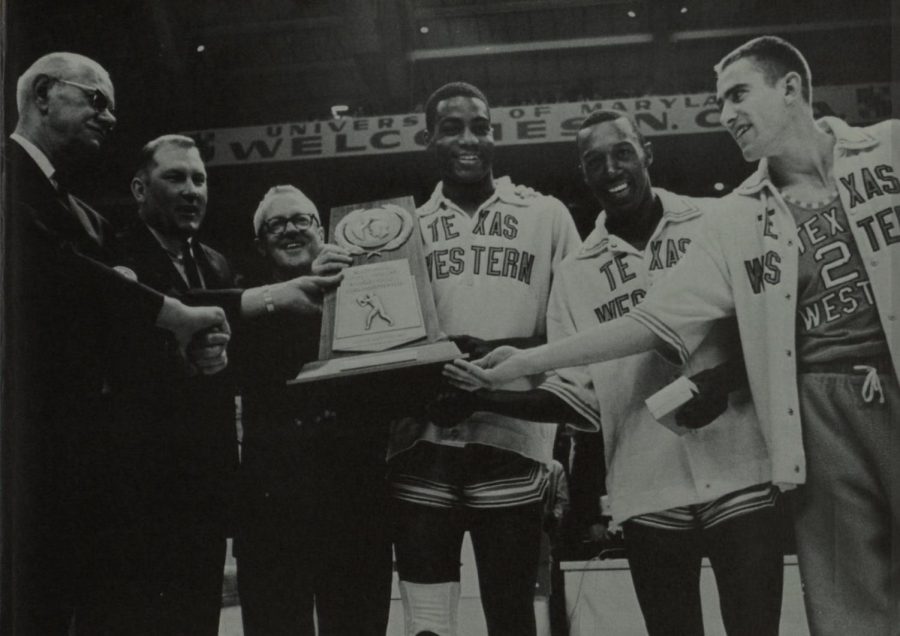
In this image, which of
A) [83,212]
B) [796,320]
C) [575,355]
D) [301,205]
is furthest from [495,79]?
[83,212]

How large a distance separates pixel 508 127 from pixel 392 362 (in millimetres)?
868

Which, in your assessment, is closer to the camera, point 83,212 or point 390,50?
point 83,212

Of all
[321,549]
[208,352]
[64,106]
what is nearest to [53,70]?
[64,106]

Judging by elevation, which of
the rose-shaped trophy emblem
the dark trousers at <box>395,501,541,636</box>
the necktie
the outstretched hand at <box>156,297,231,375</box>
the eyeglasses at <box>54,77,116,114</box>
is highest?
the eyeglasses at <box>54,77,116,114</box>

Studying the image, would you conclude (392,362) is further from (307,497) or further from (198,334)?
(198,334)

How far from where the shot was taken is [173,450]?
98.0 inches

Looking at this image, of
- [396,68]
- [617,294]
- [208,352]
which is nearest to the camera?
[617,294]

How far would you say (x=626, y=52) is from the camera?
A: 2.76 metres

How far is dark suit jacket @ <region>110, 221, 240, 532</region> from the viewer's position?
2.47 m

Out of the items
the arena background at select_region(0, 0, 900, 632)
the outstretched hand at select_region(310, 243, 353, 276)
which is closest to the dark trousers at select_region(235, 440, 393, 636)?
the outstretched hand at select_region(310, 243, 353, 276)

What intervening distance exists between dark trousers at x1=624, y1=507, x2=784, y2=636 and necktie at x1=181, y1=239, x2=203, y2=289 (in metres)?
1.57

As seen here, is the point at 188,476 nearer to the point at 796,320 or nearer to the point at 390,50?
the point at 390,50

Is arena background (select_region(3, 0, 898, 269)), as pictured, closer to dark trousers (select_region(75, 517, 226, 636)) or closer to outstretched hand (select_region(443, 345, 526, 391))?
outstretched hand (select_region(443, 345, 526, 391))

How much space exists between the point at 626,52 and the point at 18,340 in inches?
85.0
